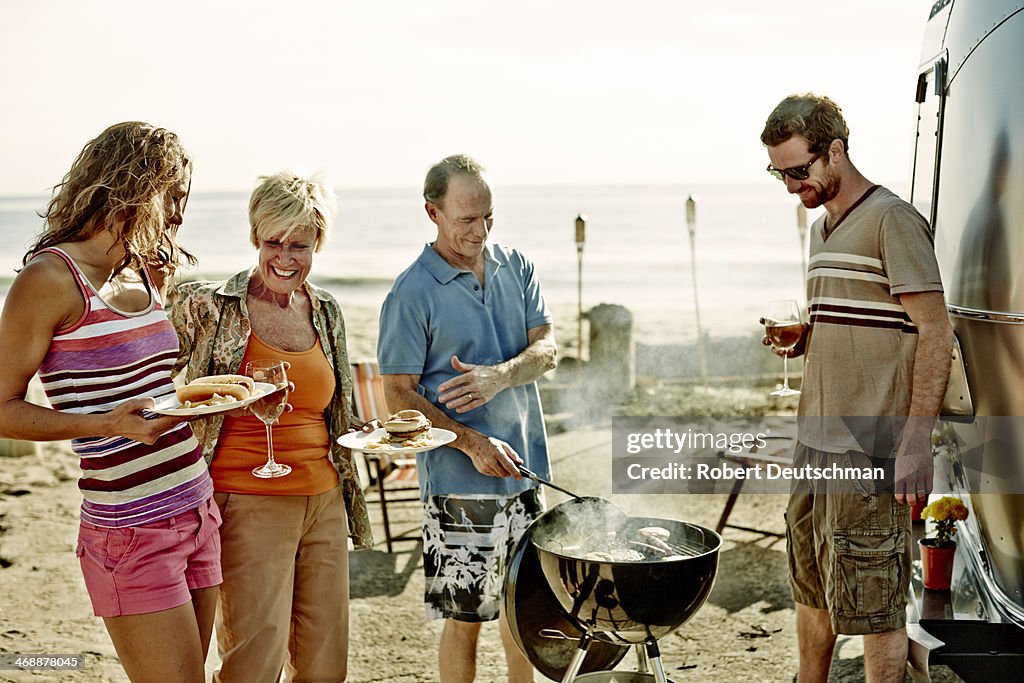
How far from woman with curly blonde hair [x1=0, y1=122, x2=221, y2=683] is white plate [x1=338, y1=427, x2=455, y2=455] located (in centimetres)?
52

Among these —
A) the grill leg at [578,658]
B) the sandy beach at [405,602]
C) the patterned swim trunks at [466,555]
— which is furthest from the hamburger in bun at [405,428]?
the sandy beach at [405,602]

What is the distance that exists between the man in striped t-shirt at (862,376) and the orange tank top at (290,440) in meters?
1.83

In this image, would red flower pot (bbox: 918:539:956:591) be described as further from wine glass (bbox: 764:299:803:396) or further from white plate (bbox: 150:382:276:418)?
white plate (bbox: 150:382:276:418)

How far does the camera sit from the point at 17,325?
238 centimetres

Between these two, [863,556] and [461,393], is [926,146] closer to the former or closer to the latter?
[863,556]

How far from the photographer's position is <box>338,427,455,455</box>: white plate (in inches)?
111

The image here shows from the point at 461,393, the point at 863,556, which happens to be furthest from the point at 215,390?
the point at 863,556

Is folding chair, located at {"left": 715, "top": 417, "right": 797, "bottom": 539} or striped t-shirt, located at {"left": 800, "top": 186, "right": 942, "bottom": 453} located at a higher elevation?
striped t-shirt, located at {"left": 800, "top": 186, "right": 942, "bottom": 453}

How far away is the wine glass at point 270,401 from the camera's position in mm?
2928

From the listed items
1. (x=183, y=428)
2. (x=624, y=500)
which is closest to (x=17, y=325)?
(x=183, y=428)

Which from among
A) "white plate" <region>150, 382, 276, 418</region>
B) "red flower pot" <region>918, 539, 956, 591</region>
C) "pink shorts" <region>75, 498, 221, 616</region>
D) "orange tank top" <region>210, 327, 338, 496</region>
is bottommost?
"red flower pot" <region>918, 539, 956, 591</region>

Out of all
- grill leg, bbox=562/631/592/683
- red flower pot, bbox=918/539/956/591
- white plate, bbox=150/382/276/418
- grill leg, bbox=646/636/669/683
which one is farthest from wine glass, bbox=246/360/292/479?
red flower pot, bbox=918/539/956/591

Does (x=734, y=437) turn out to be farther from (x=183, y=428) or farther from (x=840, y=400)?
(x=183, y=428)

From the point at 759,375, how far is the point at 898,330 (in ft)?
27.5
